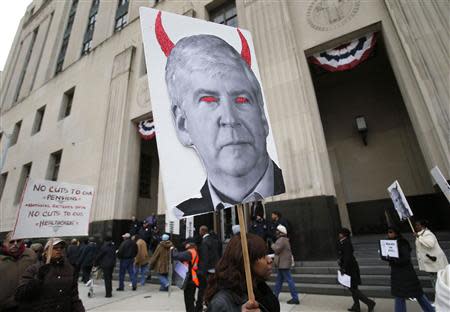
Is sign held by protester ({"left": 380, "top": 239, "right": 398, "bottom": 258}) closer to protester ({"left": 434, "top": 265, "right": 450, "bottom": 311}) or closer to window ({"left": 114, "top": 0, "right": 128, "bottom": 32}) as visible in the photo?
protester ({"left": 434, "top": 265, "right": 450, "bottom": 311})

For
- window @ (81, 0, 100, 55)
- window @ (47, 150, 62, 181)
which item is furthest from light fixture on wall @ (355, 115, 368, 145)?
window @ (81, 0, 100, 55)

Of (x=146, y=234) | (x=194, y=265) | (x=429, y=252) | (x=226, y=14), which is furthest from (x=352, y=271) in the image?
(x=226, y=14)

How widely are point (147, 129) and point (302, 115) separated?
27.4ft

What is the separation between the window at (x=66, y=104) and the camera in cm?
1906

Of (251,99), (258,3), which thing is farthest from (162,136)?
(258,3)

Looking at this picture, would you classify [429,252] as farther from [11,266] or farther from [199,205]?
[11,266]

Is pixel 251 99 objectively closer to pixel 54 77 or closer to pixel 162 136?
pixel 162 136

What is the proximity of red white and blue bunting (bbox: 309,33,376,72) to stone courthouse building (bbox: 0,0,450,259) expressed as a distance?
13 cm

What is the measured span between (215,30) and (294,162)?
20.1 ft

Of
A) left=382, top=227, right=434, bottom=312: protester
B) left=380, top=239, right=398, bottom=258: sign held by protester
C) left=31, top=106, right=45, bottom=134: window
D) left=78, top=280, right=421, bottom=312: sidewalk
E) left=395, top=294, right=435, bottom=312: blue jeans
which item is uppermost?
left=31, top=106, right=45, bottom=134: window

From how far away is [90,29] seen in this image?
2128 cm

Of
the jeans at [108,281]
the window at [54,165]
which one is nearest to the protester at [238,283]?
the jeans at [108,281]

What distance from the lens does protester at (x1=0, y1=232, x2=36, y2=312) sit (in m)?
2.89

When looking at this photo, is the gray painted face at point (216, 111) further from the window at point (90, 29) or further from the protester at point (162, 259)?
the window at point (90, 29)
